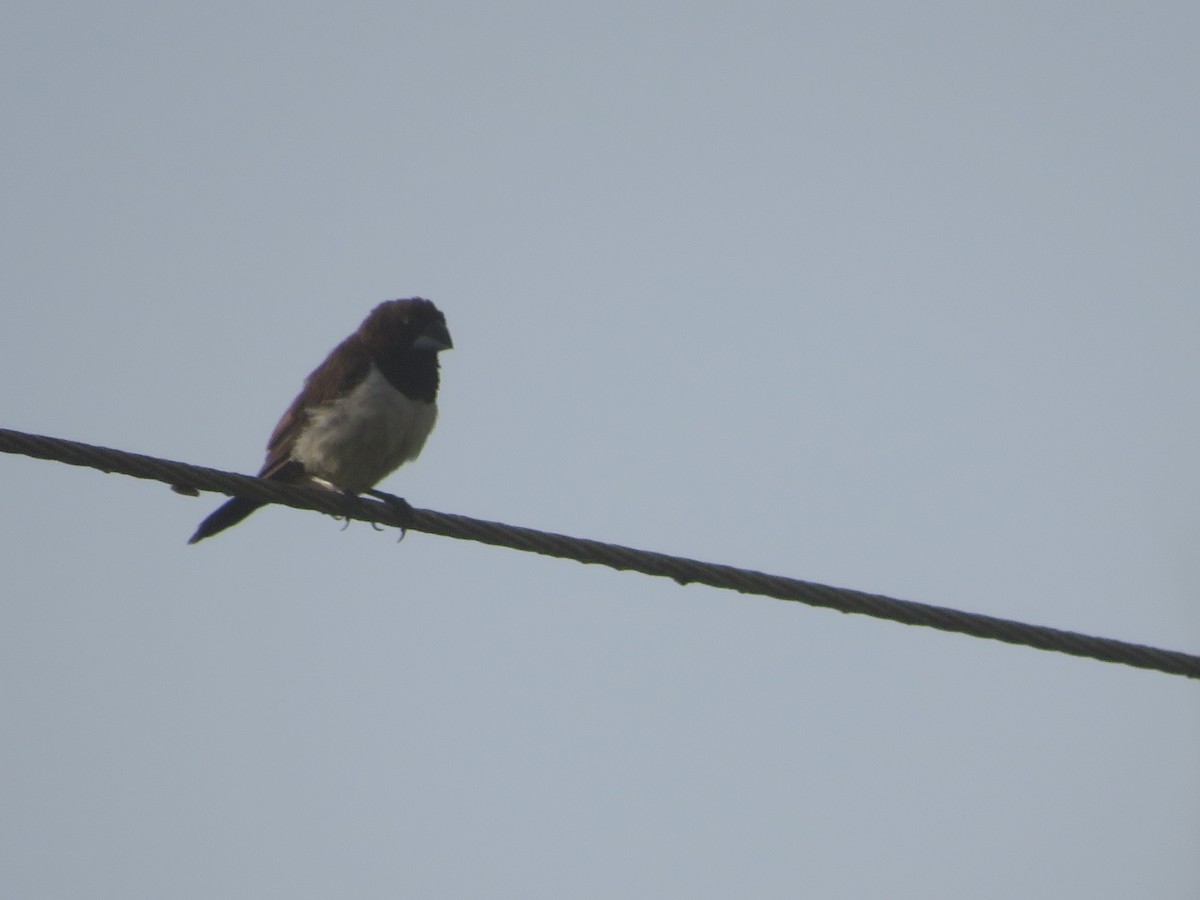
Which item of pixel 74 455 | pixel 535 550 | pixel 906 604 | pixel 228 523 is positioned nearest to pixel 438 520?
pixel 535 550

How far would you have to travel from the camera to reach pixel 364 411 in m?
6.09

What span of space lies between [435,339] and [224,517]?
119 centimetres

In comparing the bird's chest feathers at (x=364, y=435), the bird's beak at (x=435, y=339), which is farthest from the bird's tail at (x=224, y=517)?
the bird's beak at (x=435, y=339)

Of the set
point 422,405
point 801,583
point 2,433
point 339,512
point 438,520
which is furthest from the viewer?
point 422,405

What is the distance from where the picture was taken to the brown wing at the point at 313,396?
6.32 metres

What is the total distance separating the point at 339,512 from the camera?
491 centimetres

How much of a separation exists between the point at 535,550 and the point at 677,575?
0.38 metres

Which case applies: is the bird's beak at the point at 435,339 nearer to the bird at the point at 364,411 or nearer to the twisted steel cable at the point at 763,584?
the bird at the point at 364,411

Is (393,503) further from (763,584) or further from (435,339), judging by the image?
(763,584)

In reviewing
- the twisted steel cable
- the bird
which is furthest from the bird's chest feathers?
the twisted steel cable

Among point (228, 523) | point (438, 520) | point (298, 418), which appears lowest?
point (228, 523)

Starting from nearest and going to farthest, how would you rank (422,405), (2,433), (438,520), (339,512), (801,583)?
(2,433)
(801,583)
(438,520)
(339,512)
(422,405)

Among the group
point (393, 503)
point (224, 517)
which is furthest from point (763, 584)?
point (224, 517)

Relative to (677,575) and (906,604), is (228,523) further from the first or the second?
(906,604)
